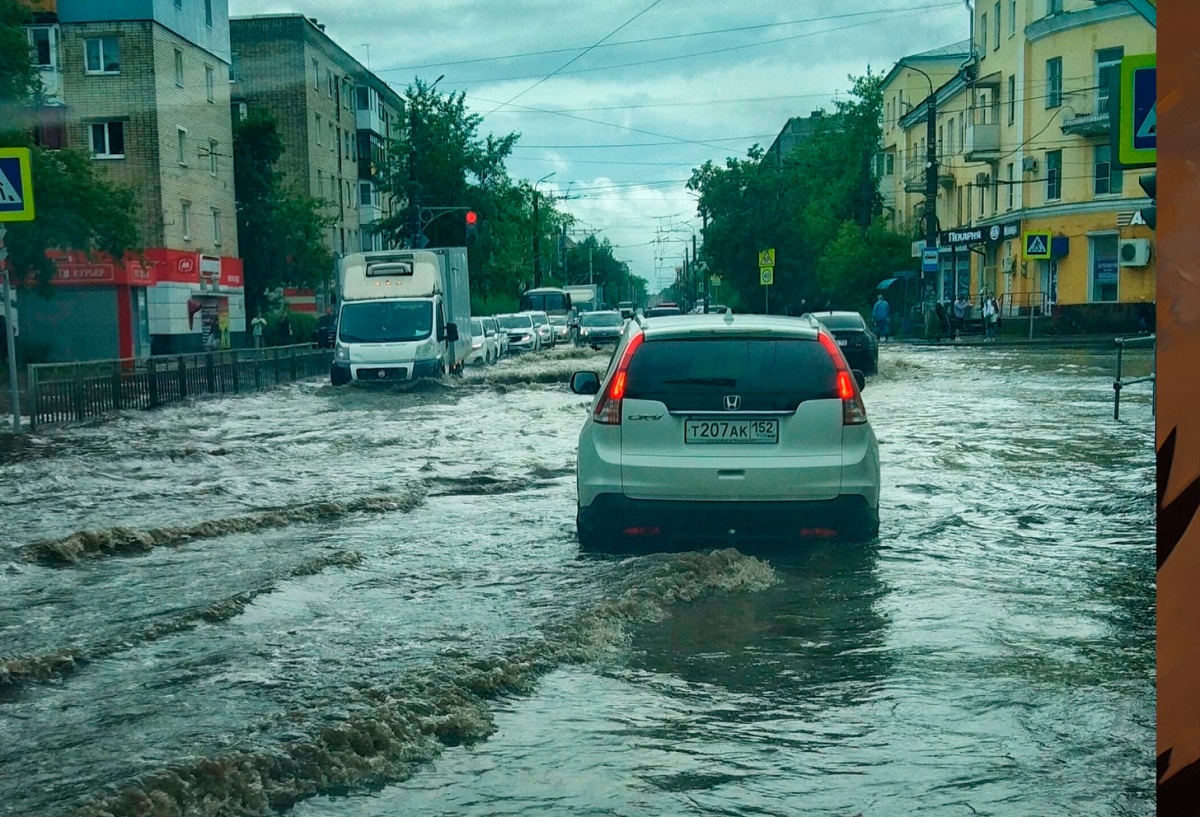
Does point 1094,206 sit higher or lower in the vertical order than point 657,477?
higher

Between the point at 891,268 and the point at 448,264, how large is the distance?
37862 mm

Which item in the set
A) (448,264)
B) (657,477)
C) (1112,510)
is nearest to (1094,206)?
(448,264)

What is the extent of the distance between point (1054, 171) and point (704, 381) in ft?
160

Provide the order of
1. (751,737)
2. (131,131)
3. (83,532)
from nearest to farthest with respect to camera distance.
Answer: (751,737) < (83,532) < (131,131)

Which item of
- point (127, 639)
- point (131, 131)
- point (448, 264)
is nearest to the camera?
point (127, 639)

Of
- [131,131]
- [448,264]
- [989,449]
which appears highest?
[131,131]

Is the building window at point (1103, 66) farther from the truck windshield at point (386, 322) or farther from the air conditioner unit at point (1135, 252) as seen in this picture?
the truck windshield at point (386, 322)

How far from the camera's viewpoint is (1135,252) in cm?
4634

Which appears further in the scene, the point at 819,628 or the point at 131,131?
the point at 131,131

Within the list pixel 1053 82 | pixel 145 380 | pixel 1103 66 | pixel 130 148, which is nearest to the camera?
pixel 145 380

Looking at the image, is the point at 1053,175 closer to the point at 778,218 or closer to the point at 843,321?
the point at 843,321

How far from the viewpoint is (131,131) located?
4281cm

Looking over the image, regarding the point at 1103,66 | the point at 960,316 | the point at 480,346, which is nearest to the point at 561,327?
the point at 960,316

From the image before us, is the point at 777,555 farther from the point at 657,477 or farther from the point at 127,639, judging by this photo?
the point at 127,639
